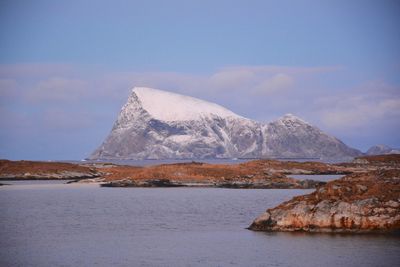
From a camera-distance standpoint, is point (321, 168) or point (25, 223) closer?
point (25, 223)

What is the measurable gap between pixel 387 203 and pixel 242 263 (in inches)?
484

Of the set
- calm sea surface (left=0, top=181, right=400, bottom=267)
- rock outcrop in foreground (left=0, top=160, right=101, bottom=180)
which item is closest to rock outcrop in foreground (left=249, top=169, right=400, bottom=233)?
calm sea surface (left=0, top=181, right=400, bottom=267)

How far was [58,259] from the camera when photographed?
36.3 metres

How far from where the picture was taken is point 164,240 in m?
43.3

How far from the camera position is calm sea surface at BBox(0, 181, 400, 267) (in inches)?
1404

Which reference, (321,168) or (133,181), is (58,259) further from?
(321,168)

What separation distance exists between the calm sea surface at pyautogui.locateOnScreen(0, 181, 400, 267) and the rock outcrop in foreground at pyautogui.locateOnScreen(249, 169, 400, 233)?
1.21 metres

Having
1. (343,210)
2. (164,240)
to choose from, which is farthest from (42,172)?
(343,210)

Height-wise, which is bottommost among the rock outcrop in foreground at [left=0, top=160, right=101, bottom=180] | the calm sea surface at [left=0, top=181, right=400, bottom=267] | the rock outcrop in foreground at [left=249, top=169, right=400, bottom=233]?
the calm sea surface at [left=0, top=181, right=400, bottom=267]

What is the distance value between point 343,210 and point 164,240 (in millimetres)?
11303

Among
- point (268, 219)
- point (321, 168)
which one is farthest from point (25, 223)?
point (321, 168)

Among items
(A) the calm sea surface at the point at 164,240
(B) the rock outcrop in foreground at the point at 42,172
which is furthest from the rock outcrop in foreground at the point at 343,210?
(B) the rock outcrop in foreground at the point at 42,172

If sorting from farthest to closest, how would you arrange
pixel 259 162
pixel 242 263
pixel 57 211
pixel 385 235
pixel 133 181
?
pixel 259 162
pixel 133 181
pixel 57 211
pixel 385 235
pixel 242 263

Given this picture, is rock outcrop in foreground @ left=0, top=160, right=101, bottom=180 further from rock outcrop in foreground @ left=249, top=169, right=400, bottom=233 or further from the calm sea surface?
rock outcrop in foreground @ left=249, top=169, right=400, bottom=233
